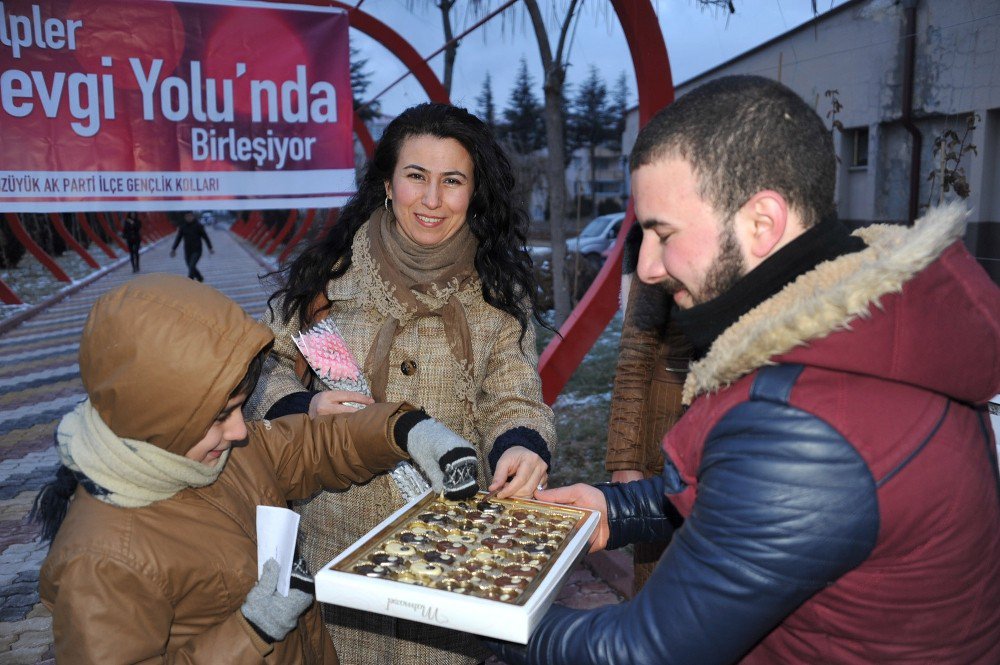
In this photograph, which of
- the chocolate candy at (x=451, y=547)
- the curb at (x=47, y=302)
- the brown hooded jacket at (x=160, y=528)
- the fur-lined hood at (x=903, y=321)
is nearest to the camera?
the fur-lined hood at (x=903, y=321)

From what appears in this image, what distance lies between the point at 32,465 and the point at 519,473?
570cm

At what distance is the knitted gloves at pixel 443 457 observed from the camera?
1.94 metres

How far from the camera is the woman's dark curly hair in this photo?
8.39 ft

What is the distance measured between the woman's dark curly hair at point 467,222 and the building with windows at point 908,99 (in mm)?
1128

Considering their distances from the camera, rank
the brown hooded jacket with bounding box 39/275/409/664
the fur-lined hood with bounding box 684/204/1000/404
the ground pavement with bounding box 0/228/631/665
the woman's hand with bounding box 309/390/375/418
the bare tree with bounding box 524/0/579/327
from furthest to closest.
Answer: the bare tree with bounding box 524/0/579/327, the ground pavement with bounding box 0/228/631/665, the woman's hand with bounding box 309/390/375/418, the brown hooded jacket with bounding box 39/275/409/664, the fur-lined hood with bounding box 684/204/1000/404

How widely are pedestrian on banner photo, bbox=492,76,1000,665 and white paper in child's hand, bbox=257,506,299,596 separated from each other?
0.54 meters

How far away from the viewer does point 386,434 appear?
2098mm

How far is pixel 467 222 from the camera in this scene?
267cm

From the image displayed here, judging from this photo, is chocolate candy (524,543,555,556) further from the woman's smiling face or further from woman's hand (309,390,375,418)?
the woman's smiling face

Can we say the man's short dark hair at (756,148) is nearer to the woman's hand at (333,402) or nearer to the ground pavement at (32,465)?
the woman's hand at (333,402)

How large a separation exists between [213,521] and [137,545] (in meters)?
0.20

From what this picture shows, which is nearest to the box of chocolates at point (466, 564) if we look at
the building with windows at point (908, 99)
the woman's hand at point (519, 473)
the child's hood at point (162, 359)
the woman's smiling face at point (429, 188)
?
the woman's hand at point (519, 473)

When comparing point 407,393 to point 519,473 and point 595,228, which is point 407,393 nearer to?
point 519,473

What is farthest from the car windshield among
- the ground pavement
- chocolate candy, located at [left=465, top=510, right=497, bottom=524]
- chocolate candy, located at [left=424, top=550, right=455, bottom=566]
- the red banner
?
chocolate candy, located at [left=424, top=550, right=455, bottom=566]
